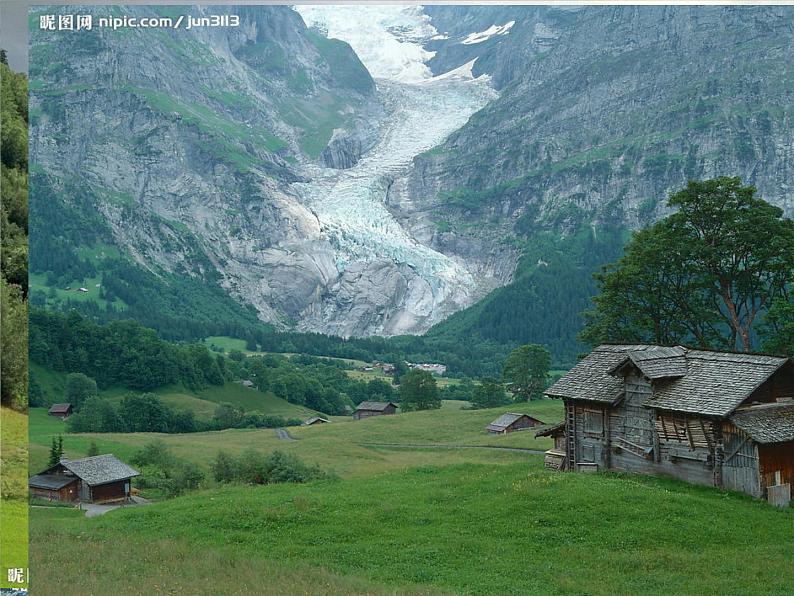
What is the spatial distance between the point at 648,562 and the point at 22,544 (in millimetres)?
10825

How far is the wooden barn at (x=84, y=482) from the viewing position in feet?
104

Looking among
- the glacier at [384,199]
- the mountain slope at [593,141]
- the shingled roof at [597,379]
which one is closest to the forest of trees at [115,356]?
the mountain slope at [593,141]

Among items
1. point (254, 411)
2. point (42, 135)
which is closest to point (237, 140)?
point (42, 135)

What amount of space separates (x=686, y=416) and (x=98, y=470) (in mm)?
24639

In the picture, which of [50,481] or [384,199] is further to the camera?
[384,199]

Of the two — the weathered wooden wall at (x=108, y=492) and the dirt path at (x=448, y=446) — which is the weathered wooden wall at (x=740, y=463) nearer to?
the dirt path at (x=448, y=446)

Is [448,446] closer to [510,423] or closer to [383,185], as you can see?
[510,423]

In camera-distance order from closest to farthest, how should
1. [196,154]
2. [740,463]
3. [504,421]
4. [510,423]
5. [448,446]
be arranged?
1. [740,463]
2. [448,446]
3. [510,423]
4. [504,421]
5. [196,154]

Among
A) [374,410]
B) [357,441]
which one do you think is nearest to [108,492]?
[357,441]

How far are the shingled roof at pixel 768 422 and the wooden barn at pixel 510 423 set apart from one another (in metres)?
24.8

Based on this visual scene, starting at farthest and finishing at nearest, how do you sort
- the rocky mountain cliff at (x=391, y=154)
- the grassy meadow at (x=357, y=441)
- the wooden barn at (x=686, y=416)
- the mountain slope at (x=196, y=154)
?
the mountain slope at (x=196, y=154)
the rocky mountain cliff at (x=391, y=154)
the grassy meadow at (x=357, y=441)
the wooden barn at (x=686, y=416)

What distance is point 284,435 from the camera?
2124 inches

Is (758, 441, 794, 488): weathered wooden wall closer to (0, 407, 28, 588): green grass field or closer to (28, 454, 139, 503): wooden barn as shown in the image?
(0, 407, 28, 588): green grass field

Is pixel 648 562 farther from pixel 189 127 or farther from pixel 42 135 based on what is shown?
pixel 189 127
